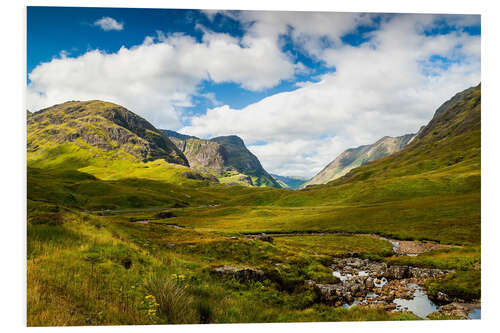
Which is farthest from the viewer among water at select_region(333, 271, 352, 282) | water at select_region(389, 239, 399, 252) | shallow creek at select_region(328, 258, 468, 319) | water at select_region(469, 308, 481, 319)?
water at select_region(389, 239, 399, 252)

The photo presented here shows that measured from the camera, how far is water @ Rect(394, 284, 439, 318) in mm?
14422

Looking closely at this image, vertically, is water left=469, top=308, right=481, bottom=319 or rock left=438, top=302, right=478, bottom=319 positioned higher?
rock left=438, top=302, right=478, bottom=319

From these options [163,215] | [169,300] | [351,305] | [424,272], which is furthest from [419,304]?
[163,215]

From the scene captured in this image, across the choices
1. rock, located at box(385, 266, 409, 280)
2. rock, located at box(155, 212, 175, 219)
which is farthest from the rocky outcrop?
rock, located at box(155, 212, 175, 219)

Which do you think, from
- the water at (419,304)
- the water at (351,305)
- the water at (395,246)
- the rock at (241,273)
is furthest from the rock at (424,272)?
the rock at (241,273)

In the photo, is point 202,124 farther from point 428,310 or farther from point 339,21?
point 428,310

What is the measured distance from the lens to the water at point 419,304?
14.4 m

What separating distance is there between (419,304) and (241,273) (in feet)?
33.8

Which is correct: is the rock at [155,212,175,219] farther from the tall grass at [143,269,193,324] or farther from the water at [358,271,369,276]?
the tall grass at [143,269,193,324]

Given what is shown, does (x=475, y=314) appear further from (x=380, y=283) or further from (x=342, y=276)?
(x=342, y=276)

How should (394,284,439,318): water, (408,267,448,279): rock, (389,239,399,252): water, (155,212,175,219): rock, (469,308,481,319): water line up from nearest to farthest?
(469,308,481,319): water, (394,284,439,318): water, (408,267,448,279): rock, (389,239,399,252): water, (155,212,175,219): rock

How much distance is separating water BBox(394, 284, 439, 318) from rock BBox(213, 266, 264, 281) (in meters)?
8.01

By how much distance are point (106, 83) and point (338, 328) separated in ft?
73.8

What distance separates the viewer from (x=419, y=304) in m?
15.2
